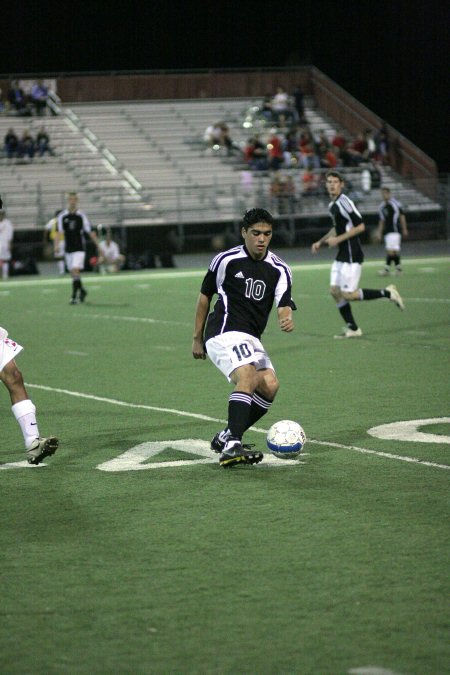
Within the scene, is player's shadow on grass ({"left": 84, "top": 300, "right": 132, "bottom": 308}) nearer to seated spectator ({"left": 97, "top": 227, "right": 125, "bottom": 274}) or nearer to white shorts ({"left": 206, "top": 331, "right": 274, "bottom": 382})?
seated spectator ({"left": 97, "top": 227, "right": 125, "bottom": 274})

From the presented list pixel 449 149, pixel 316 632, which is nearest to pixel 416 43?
pixel 449 149

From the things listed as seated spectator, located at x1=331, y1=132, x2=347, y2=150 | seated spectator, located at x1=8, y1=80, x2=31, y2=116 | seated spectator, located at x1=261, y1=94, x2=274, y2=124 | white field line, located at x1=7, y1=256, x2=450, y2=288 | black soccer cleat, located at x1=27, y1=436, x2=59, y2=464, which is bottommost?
white field line, located at x1=7, y1=256, x2=450, y2=288

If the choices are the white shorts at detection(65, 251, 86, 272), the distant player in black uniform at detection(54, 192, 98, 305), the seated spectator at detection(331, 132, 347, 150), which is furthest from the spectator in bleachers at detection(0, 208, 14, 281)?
the seated spectator at detection(331, 132, 347, 150)

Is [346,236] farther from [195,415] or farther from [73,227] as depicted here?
[73,227]

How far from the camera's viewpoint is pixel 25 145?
37.2 m

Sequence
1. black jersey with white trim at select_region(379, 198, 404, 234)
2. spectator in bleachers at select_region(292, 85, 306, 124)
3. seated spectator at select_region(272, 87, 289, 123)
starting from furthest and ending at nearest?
spectator in bleachers at select_region(292, 85, 306, 124) → seated spectator at select_region(272, 87, 289, 123) → black jersey with white trim at select_region(379, 198, 404, 234)

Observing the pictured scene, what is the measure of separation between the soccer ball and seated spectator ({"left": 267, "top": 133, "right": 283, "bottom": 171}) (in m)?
32.4

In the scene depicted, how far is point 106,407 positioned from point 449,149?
36.1 meters

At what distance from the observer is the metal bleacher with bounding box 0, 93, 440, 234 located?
1422 inches

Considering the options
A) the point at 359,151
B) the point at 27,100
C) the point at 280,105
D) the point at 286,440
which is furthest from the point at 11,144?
the point at 286,440

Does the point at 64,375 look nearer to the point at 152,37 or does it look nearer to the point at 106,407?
the point at 106,407

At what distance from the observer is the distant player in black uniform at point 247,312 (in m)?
7.71

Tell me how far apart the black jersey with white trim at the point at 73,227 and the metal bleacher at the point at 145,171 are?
12326 millimetres

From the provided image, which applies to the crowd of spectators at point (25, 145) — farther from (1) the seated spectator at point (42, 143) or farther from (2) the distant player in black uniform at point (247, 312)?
(2) the distant player in black uniform at point (247, 312)
